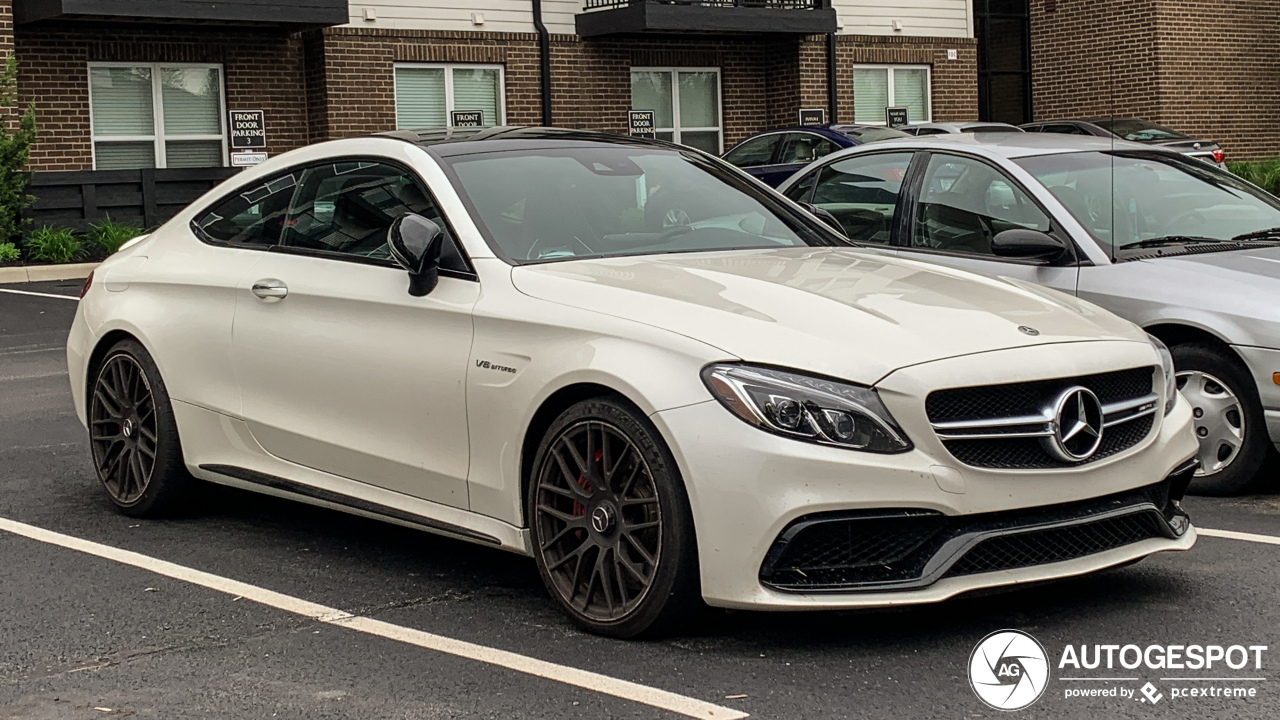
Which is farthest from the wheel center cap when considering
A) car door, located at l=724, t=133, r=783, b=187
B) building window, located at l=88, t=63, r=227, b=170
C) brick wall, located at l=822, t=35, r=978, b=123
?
brick wall, located at l=822, t=35, r=978, b=123

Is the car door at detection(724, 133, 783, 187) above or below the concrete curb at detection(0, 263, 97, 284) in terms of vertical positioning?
above

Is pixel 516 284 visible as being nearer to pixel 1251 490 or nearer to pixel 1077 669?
pixel 1077 669

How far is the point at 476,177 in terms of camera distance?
554 centimetres

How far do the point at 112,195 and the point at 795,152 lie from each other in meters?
8.61

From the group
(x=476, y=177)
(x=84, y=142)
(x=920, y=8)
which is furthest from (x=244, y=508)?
(x=920, y=8)

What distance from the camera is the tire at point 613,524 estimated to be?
4414 millimetres

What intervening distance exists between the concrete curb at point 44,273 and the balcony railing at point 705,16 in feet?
28.0

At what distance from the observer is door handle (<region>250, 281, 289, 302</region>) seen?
5770 mm

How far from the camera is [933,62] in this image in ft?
91.0

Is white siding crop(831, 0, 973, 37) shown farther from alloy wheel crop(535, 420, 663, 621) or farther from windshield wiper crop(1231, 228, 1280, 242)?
alloy wheel crop(535, 420, 663, 621)

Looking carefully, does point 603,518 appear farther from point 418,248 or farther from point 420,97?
point 420,97

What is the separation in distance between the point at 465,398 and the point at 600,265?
0.61 meters

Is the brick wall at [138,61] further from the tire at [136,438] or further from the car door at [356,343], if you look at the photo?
the car door at [356,343]

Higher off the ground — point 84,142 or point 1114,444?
point 84,142
